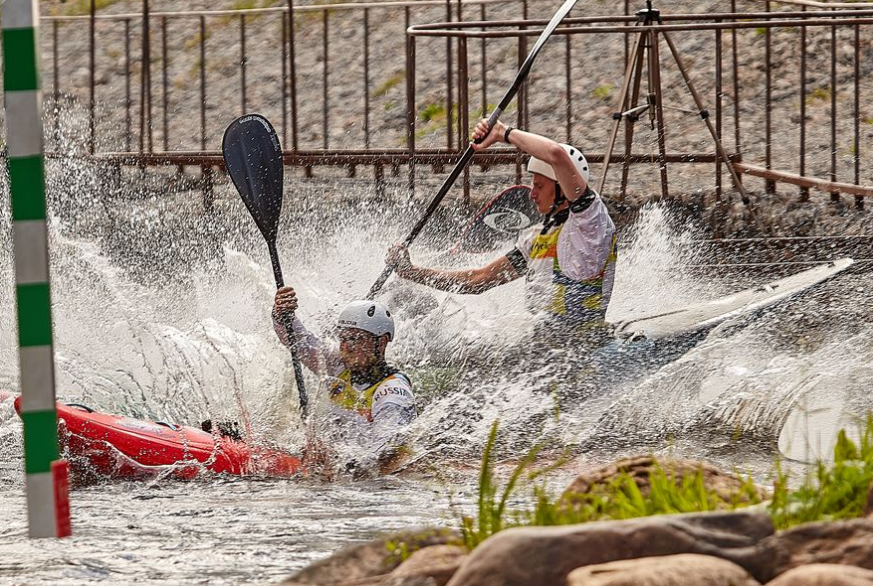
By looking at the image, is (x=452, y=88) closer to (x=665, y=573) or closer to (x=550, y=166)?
(x=550, y=166)

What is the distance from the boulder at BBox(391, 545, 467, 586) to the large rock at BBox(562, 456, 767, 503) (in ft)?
1.58

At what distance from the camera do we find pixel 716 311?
7230mm

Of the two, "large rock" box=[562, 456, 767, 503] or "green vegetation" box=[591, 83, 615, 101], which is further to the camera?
"green vegetation" box=[591, 83, 615, 101]

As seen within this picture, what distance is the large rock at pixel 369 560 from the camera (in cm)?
344

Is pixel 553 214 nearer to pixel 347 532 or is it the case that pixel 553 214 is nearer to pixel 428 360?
pixel 428 360

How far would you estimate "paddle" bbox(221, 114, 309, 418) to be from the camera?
752cm

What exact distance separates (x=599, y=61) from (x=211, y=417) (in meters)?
7.42

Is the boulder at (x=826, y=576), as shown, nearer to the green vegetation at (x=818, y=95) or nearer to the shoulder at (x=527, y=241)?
the shoulder at (x=527, y=241)

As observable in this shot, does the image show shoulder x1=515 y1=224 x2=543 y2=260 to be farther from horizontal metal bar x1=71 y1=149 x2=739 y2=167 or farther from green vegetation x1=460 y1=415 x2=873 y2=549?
green vegetation x1=460 y1=415 x2=873 y2=549

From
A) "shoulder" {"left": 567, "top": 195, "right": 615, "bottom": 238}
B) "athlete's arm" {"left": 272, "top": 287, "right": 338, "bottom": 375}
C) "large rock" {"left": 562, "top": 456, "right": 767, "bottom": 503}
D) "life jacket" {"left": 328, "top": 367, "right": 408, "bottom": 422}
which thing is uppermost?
"shoulder" {"left": 567, "top": 195, "right": 615, "bottom": 238}

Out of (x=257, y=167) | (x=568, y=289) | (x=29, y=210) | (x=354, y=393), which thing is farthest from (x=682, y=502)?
(x=257, y=167)

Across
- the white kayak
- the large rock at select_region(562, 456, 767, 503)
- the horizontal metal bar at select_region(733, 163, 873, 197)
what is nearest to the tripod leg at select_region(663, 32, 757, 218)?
the horizontal metal bar at select_region(733, 163, 873, 197)

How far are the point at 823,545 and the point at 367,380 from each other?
3182 mm

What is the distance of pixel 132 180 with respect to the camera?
12.4m
